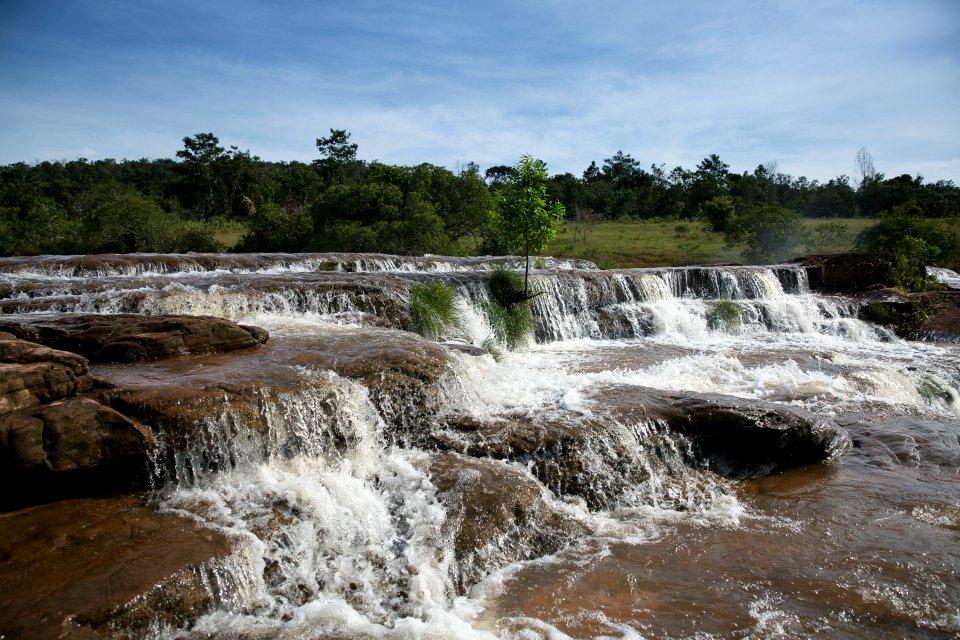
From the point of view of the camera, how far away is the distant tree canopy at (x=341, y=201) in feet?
69.1

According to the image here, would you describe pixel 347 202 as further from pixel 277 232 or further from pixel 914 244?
pixel 914 244

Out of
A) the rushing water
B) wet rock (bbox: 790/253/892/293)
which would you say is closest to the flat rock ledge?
the rushing water

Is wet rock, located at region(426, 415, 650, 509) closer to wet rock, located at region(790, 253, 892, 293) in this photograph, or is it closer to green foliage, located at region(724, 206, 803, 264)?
wet rock, located at region(790, 253, 892, 293)

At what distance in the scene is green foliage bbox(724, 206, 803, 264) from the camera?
26.9m

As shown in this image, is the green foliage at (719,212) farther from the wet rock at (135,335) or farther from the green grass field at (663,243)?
the wet rock at (135,335)

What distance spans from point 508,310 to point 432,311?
6.64 ft

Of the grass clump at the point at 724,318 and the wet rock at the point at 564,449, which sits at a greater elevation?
the grass clump at the point at 724,318

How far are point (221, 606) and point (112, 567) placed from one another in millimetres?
690

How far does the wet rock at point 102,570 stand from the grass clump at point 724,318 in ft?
38.8

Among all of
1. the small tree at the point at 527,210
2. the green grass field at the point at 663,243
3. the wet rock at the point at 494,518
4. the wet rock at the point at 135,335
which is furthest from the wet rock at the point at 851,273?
the wet rock at the point at 135,335

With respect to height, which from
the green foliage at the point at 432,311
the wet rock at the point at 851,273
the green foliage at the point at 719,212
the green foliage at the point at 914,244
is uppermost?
the green foliage at the point at 719,212

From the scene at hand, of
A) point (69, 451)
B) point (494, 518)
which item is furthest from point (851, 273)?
point (69, 451)

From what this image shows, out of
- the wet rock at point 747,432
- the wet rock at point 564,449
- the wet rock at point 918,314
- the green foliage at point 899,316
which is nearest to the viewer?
the wet rock at point 564,449

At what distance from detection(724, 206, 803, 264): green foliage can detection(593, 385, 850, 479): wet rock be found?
23198mm
